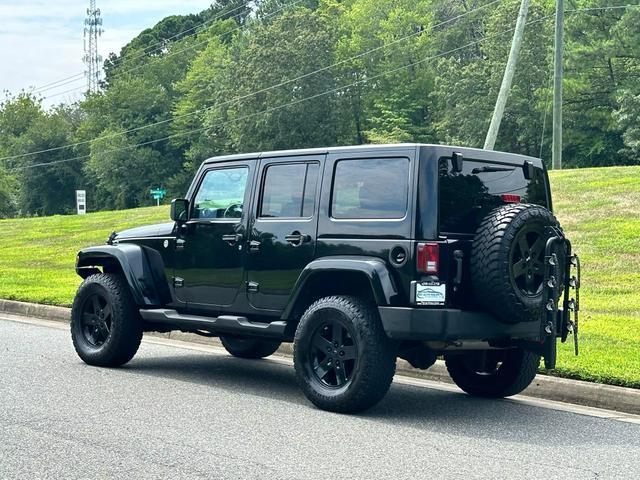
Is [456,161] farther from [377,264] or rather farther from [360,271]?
[360,271]

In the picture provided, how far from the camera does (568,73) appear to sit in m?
53.8

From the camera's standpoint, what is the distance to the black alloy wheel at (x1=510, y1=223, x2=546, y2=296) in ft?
24.1

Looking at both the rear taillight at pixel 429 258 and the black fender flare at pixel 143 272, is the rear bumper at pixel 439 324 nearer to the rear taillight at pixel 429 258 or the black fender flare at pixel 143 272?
the rear taillight at pixel 429 258

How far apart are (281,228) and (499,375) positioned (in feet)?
7.36

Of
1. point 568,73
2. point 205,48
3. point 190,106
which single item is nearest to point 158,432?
point 568,73

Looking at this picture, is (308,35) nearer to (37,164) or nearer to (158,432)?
(37,164)

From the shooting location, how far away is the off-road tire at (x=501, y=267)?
720cm

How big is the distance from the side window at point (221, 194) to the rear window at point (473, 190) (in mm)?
2158

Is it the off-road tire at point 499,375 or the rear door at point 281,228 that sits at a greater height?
the rear door at point 281,228

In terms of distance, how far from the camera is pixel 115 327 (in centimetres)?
953

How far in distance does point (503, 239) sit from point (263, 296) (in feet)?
7.42

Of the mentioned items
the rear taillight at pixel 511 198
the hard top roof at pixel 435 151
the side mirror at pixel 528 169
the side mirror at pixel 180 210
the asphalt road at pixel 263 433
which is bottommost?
the asphalt road at pixel 263 433

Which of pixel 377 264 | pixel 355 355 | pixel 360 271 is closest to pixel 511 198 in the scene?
pixel 377 264

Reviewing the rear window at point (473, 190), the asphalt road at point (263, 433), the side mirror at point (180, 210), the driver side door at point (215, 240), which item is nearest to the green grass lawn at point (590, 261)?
the asphalt road at point (263, 433)
